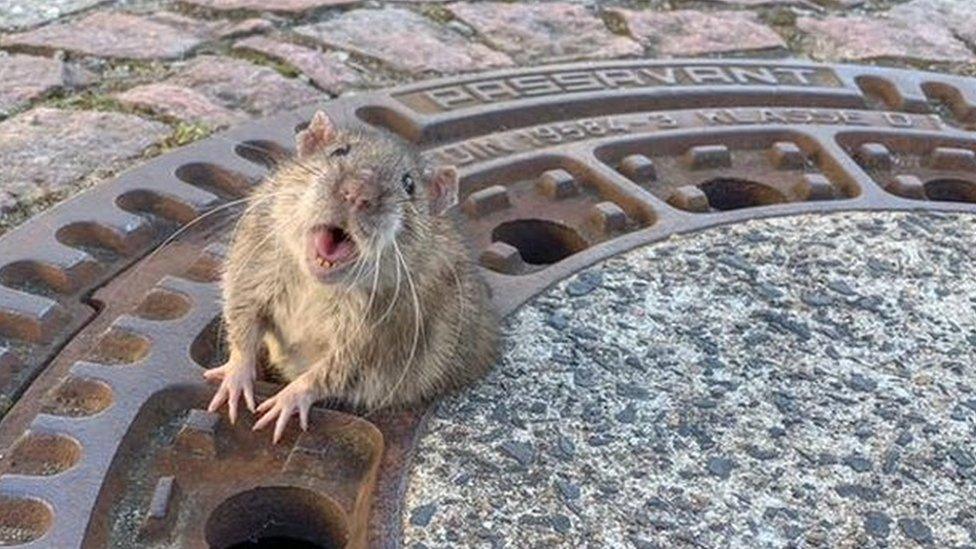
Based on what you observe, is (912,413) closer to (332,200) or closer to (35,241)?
(332,200)

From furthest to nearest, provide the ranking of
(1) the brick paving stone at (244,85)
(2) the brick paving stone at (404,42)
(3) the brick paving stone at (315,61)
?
(2) the brick paving stone at (404,42) < (3) the brick paving stone at (315,61) < (1) the brick paving stone at (244,85)

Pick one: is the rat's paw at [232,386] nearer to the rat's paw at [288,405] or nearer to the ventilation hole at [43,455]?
the rat's paw at [288,405]

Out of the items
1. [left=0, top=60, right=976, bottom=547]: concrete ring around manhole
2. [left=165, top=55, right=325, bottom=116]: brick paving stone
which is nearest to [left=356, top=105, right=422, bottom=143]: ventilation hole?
[left=0, top=60, right=976, bottom=547]: concrete ring around manhole

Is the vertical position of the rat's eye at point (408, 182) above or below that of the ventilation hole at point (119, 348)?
above

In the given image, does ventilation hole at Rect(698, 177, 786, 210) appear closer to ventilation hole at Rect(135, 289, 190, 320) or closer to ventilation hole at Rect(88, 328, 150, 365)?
ventilation hole at Rect(135, 289, 190, 320)

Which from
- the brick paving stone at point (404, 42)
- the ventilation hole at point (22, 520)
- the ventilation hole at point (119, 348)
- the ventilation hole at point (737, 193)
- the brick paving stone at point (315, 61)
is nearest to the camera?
the ventilation hole at point (22, 520)

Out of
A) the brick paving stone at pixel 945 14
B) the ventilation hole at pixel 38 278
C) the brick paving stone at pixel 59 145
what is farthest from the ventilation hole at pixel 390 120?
the brick paving stone at pixel 945 14

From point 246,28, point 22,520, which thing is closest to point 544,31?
point 246,28
